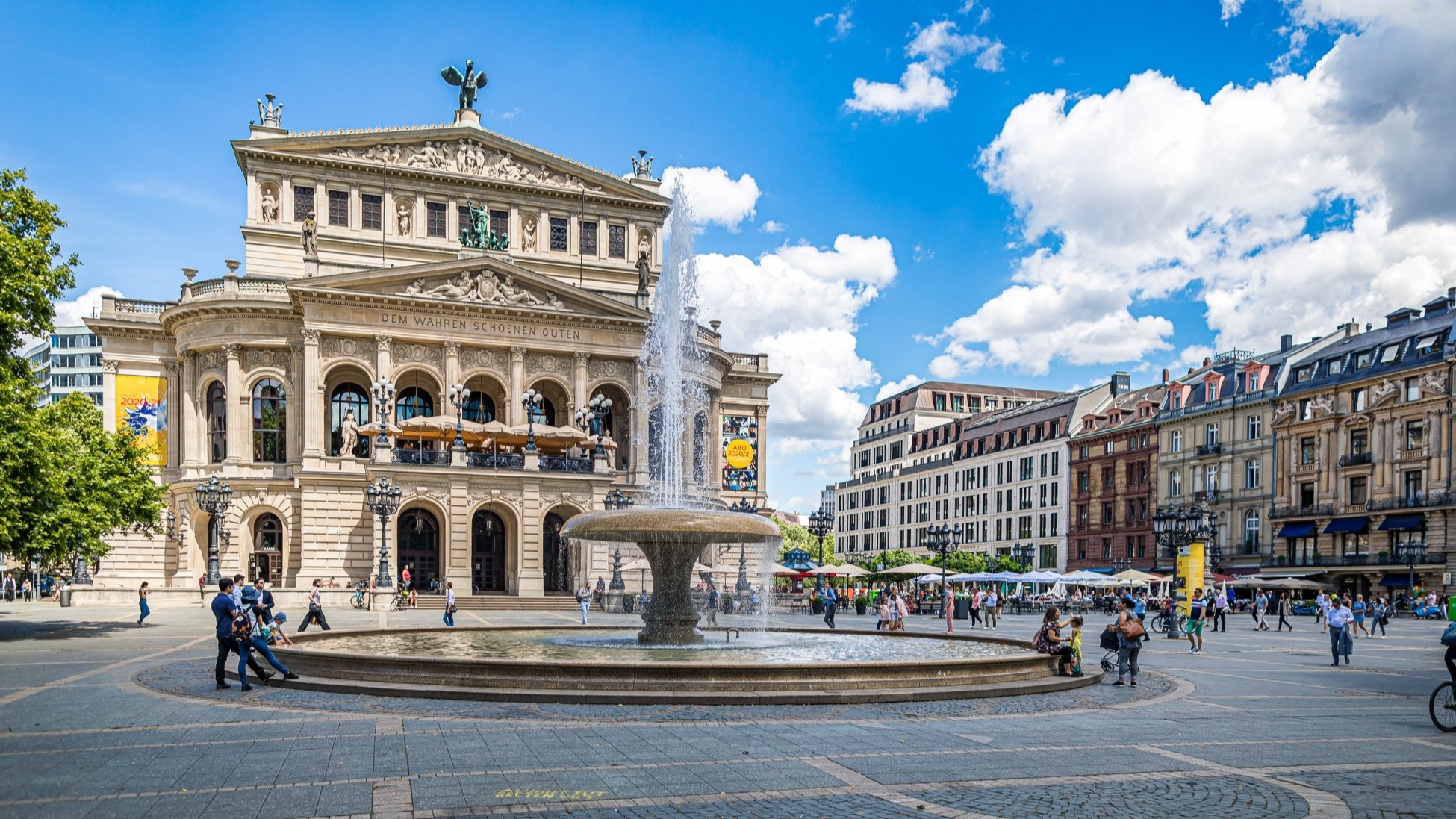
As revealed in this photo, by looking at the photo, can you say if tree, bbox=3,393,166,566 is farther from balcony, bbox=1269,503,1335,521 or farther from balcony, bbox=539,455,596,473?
balcony, bbox=1269,503,1335,521

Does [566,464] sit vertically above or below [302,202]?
below

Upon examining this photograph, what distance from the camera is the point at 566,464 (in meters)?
52.8

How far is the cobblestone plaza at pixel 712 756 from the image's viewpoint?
9.23 meters

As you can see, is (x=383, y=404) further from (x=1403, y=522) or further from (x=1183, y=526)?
(x=1403, y=522)

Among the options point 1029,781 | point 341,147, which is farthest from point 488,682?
point 341,147

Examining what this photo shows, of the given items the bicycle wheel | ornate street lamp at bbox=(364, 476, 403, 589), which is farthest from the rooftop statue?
the bicycle wheel

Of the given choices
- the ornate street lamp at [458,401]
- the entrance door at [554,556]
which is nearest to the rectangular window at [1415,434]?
the entrance door at [554,556]

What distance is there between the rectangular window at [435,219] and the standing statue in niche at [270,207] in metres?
7.89

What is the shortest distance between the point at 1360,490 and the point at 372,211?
58040mm

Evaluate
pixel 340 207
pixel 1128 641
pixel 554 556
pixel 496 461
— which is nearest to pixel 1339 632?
pixel 1128 641

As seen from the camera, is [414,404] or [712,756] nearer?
[712,756]

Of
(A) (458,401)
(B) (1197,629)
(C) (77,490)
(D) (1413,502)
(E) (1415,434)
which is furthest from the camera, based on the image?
(E) (1415,434)

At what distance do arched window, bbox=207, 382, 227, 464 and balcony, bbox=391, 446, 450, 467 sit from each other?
38.3ft

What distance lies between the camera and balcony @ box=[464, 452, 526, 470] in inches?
2020
